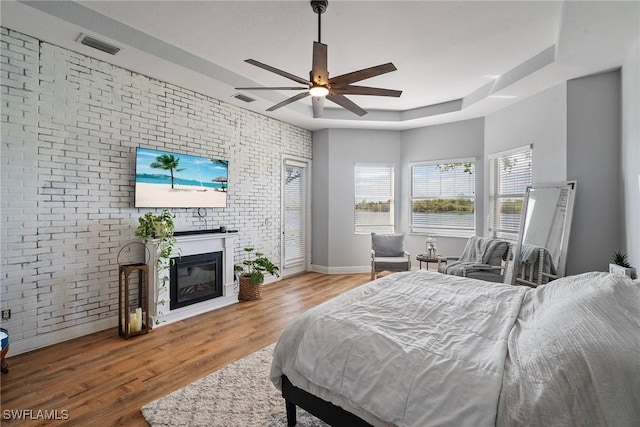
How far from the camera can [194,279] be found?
13.6 feet

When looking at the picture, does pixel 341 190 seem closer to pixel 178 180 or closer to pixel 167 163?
pixel 178 180

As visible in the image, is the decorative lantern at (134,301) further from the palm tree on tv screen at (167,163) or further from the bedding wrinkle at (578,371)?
the bedding wrinkle at (578,371)

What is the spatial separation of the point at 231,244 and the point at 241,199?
880mm

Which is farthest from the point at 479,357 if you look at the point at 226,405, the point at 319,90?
the point at 319,90

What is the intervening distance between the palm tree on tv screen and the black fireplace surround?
1.14 metres

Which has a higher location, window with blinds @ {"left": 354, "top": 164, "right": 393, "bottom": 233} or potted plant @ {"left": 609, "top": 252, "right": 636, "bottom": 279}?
window with blinds @ {"left": 354, "top": 164, "right": 393, "bottom": 233}

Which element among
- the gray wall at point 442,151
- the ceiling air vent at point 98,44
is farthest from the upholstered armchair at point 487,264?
the ceiling air vent at point 98,44

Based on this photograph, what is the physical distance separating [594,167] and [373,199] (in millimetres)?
3613

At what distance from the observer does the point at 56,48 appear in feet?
10.1

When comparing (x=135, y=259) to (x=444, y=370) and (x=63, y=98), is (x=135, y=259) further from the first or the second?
(x=444, y=370)

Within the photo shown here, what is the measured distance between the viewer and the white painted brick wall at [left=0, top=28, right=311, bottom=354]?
→ 286 centimetres

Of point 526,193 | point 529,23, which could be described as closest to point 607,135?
point 526,193

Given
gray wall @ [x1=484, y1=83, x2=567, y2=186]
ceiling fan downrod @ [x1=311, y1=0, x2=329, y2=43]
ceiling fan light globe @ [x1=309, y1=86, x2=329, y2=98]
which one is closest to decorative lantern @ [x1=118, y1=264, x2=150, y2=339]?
ceiling fan light globe @ [x1=309, y1=86, x2=329, y2=98]

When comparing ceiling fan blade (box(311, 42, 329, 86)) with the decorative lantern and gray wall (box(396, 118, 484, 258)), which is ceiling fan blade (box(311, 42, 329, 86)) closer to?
the decorative lantern
